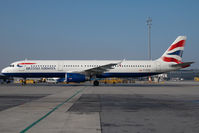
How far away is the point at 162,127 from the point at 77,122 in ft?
8.62

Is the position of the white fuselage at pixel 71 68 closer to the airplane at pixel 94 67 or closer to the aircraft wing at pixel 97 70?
the airplane at pixel 94 67

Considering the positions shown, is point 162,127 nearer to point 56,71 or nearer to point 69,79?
point 69,79

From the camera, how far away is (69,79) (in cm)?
3053

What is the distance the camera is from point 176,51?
3462 cm

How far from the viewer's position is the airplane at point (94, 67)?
105 feet

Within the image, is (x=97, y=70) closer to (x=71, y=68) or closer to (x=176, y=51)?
(x=71, y=68)

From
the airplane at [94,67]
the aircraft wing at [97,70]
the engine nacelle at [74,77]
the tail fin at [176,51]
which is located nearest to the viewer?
the engine nacelle at [74,77]

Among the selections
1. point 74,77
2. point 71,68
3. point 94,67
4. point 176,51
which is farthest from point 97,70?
point 176,51

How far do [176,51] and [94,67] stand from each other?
13393 mm

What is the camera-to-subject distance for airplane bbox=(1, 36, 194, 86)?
105 ft

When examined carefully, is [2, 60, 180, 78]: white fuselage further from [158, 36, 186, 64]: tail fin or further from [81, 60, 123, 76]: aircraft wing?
[158, 36, 186, 64]: tail fin

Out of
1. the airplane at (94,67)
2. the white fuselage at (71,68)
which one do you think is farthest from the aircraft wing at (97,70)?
the white fuselage at (71,68)

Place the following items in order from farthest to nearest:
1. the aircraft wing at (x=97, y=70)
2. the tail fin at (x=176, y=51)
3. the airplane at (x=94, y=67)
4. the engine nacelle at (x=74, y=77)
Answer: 1. the tail fin at (x=176, y=51)
2. the airplane at (x=94, y=67)
3. the aircraft wing at (x=97, y=70)
4. the engine nacelle at (x=74, y=77)

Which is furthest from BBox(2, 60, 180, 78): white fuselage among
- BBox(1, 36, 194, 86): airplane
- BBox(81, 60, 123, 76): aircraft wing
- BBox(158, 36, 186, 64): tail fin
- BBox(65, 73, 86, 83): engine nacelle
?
BBox(65, 73, 86, 83): engine nacelle
